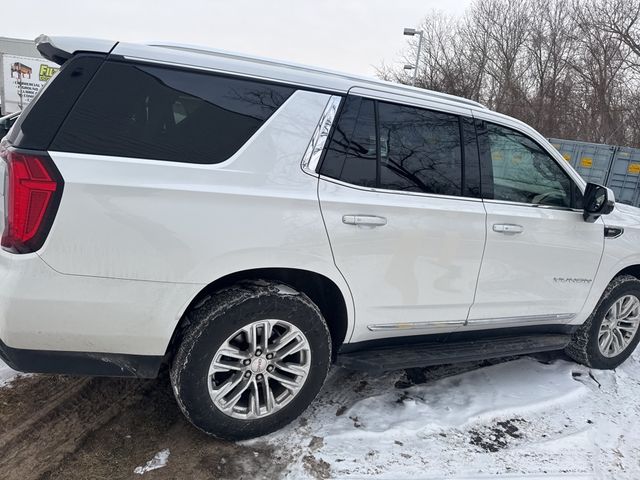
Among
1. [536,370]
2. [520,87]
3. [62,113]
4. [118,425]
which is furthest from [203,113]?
[520,87]

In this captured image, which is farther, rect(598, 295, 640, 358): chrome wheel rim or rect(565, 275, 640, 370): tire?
rect(598, 295, 640, 358): chrome wheel rim

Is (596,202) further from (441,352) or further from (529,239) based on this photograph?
(441,352)

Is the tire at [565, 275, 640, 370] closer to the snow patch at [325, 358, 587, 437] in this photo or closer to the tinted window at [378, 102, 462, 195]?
the snow patch at [325, 358, 587, 437]

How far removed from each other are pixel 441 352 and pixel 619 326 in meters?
2.05

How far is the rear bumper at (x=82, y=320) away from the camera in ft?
6.89

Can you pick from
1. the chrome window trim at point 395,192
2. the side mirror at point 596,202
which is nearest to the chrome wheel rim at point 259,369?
the chrome window trim at point 395,192

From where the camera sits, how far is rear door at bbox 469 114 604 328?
10.6ft

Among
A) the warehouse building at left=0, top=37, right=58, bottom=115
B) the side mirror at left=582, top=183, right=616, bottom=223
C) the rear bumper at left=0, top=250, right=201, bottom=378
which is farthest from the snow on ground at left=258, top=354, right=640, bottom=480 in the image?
the warehouse building at left=0, top=37, right=58, bottom=115

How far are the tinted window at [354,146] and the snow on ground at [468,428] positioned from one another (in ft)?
4.73

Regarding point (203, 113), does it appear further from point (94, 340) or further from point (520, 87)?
point (520, 87)

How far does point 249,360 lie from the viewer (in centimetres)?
256

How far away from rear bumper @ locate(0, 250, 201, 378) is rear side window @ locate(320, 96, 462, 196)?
1.06 metres

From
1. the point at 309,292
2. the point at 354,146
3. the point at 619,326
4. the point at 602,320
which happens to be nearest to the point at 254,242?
the point at 309,292

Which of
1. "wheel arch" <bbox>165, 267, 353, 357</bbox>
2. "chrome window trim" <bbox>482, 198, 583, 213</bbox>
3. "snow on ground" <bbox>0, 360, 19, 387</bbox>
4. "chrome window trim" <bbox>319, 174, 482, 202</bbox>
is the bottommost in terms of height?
"snow on ground" <bbox>0, 360, 19, 387</bbox>
